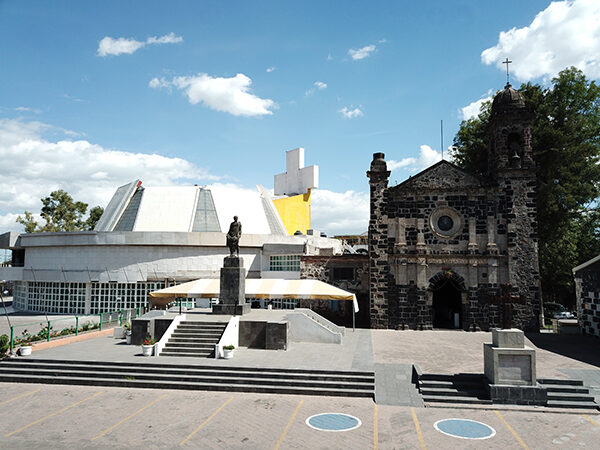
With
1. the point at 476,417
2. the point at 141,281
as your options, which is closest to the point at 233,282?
the point at 476,417

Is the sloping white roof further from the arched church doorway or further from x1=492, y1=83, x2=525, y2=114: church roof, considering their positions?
x1=492, y1=83, x2=525, y2=114: church roof

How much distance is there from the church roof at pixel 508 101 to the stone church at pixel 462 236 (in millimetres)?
58

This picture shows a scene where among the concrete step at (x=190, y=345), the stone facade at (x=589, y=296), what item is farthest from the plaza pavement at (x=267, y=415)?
the stone facade at (x=589, y=296)

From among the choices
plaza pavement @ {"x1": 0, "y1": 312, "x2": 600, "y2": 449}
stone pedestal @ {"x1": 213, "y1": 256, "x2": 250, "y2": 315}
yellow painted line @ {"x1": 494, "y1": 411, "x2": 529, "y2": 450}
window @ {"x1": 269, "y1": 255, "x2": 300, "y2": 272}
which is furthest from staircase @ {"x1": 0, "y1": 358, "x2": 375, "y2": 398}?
window @ {"x1": 269, "y1": 255, "x2": 300, "y2": 272}

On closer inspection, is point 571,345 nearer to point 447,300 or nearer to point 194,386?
point 447,300

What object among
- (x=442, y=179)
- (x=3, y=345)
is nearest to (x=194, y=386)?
(x=3, y=345)

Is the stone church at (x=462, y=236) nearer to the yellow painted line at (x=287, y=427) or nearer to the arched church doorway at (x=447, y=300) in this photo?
the arched church doorway at (x=447, y=300)

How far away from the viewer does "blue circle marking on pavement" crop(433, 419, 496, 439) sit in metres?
10.8

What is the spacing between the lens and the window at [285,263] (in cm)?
3355

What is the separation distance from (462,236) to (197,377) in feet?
63.0

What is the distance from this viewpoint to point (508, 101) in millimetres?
28078

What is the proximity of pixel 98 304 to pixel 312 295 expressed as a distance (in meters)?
21.3

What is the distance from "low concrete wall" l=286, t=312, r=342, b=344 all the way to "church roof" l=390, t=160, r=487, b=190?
11.5 meters

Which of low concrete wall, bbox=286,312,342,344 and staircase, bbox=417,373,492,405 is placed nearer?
staircase, bbox=417,373,492,405
